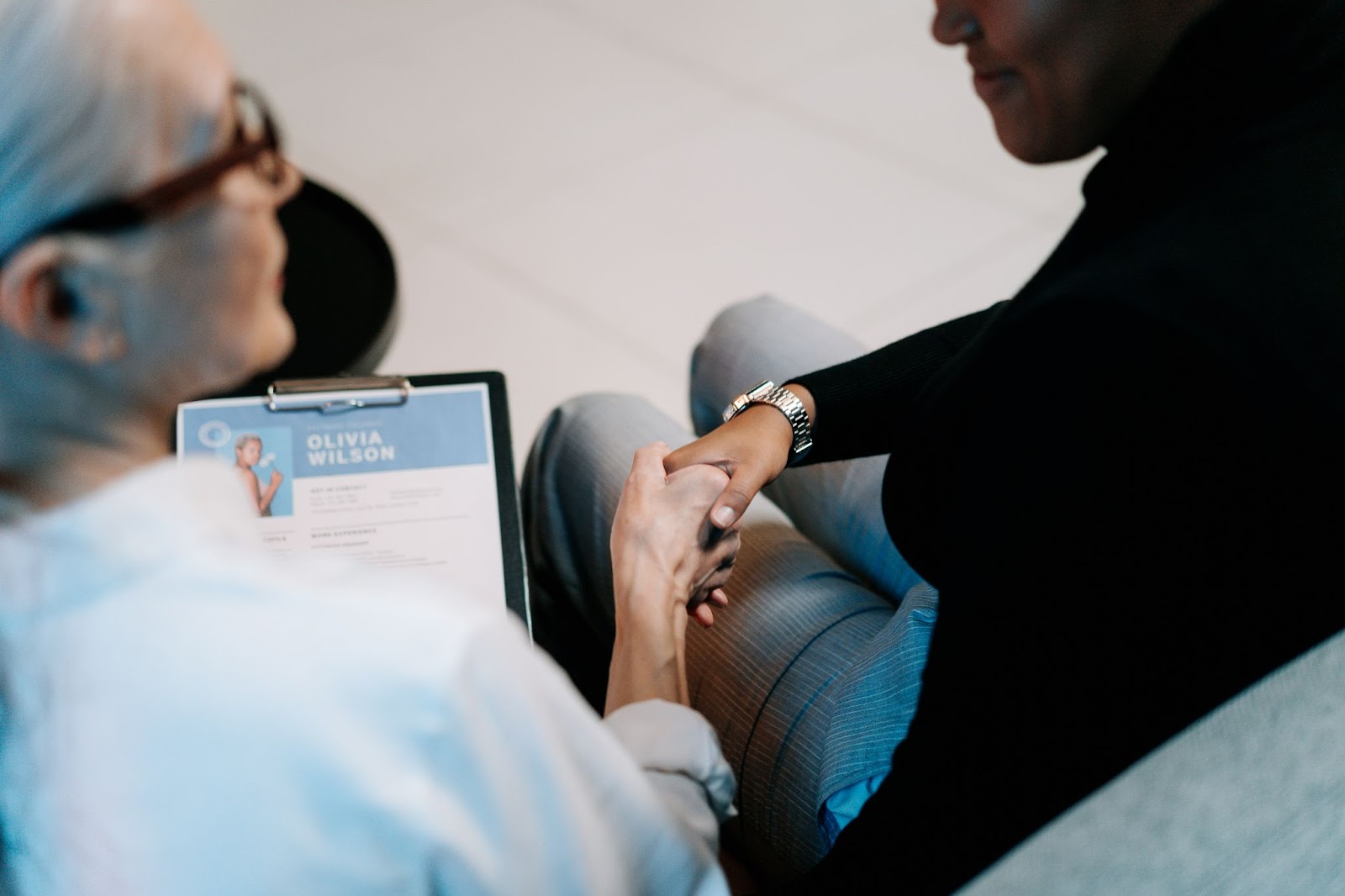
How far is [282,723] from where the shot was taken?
556 millimetres

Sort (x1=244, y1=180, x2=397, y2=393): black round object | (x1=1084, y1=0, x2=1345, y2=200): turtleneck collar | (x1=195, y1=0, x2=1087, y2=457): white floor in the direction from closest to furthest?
1. (x1=1084, y1=0, x2=1345, y2=200): turtleneck collar
2. (x1=244, y1=180, x2=397, y2=393): black round object
3. (x1=195, y1=0, x2=1087, y2=457): white floor

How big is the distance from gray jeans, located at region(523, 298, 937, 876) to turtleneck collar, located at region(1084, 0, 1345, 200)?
0.41 meters

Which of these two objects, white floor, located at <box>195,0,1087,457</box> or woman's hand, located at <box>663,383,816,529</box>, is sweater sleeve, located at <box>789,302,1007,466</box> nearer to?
woman's hand, located at <box>663,383,816,529</box>

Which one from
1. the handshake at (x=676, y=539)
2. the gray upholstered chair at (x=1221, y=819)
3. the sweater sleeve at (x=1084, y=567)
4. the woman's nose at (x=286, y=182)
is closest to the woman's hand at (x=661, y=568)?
the handshake at (x=676, y=539)

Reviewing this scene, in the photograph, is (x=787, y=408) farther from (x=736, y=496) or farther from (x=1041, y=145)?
(x=1041, y=145)

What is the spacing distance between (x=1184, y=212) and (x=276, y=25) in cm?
305

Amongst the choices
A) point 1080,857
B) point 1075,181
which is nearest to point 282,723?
point 1080,857

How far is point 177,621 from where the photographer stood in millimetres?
558

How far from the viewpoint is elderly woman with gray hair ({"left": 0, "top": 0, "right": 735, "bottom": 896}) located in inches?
21.9

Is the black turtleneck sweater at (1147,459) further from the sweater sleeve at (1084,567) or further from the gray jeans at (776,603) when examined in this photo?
the gray jeans at (776,603)

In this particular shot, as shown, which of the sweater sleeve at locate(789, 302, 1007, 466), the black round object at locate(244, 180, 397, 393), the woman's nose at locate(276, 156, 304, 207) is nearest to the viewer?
the woman's nose at locate(276, 156, 304, 207)

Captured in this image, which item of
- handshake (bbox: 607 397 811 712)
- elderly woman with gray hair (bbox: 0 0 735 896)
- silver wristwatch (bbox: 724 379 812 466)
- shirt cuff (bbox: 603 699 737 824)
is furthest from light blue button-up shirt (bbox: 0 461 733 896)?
silver wristwatch (bbox: 724 379 812 466)

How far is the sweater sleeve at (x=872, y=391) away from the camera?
1.26 meters

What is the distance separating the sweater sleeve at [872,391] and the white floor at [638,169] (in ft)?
2.89
